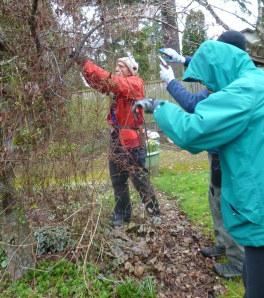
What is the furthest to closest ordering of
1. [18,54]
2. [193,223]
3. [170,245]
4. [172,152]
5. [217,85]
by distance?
[172,152] → [193,223] → [170,245] → [18,54] → [217,85]

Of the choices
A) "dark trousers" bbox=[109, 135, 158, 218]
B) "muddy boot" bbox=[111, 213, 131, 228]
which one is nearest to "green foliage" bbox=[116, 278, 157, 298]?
"muddy boot" bbox=[111, 213, 131, 228]

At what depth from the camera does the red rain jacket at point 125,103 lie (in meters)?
4.09

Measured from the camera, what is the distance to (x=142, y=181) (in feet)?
15.0

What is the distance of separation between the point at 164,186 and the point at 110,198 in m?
3.41

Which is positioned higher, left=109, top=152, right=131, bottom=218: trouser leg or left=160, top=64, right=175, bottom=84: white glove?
left=160, top=64, right=175, bottom=84: white glove

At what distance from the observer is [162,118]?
2.56 metres

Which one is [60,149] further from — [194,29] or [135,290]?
[194,29]

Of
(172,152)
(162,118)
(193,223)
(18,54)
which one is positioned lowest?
(172,152)

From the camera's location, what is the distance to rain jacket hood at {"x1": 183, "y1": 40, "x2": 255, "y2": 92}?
8.87 ft

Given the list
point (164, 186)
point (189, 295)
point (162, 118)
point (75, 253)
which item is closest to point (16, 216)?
A: point (75, 253)

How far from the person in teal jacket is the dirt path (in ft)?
4.01

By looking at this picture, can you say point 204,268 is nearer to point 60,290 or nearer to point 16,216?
point 60,290

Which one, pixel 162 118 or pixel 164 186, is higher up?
pixel 162 118

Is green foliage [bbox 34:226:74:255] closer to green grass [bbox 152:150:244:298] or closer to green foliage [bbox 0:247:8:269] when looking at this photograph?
green foliage [bbox 0:247:8:269]
